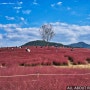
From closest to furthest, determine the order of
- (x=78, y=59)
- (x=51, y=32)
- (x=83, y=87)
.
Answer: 1. (x=83, y=87)
2. (x=78, y=59)
3. (x=51, y=32)

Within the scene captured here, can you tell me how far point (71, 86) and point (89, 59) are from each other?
33376 millimetres

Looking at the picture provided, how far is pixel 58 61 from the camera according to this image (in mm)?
35781

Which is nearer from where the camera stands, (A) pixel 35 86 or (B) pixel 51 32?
(A) pixel 35 86

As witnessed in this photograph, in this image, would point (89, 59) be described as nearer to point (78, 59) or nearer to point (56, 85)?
point (78, 59)

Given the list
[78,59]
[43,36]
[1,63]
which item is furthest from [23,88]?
[43,36]

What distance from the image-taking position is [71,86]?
766 cm

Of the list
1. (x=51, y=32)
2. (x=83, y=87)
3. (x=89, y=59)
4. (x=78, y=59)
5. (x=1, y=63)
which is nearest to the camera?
(x=83, y=87)

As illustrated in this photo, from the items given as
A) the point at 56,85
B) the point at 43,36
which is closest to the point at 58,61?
the point at 56,85

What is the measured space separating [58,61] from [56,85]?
2786cm

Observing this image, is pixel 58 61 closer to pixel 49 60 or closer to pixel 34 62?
pixel 49 60

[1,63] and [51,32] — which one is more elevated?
[51,32]

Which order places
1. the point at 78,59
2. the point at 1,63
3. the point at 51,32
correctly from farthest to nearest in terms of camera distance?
the point at 51,32 < the point at 78,59 < the point at 1,63

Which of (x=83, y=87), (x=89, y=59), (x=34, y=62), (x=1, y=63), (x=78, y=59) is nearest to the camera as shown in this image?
(x=83, y=87)

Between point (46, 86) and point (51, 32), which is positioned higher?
point (51, 32)
